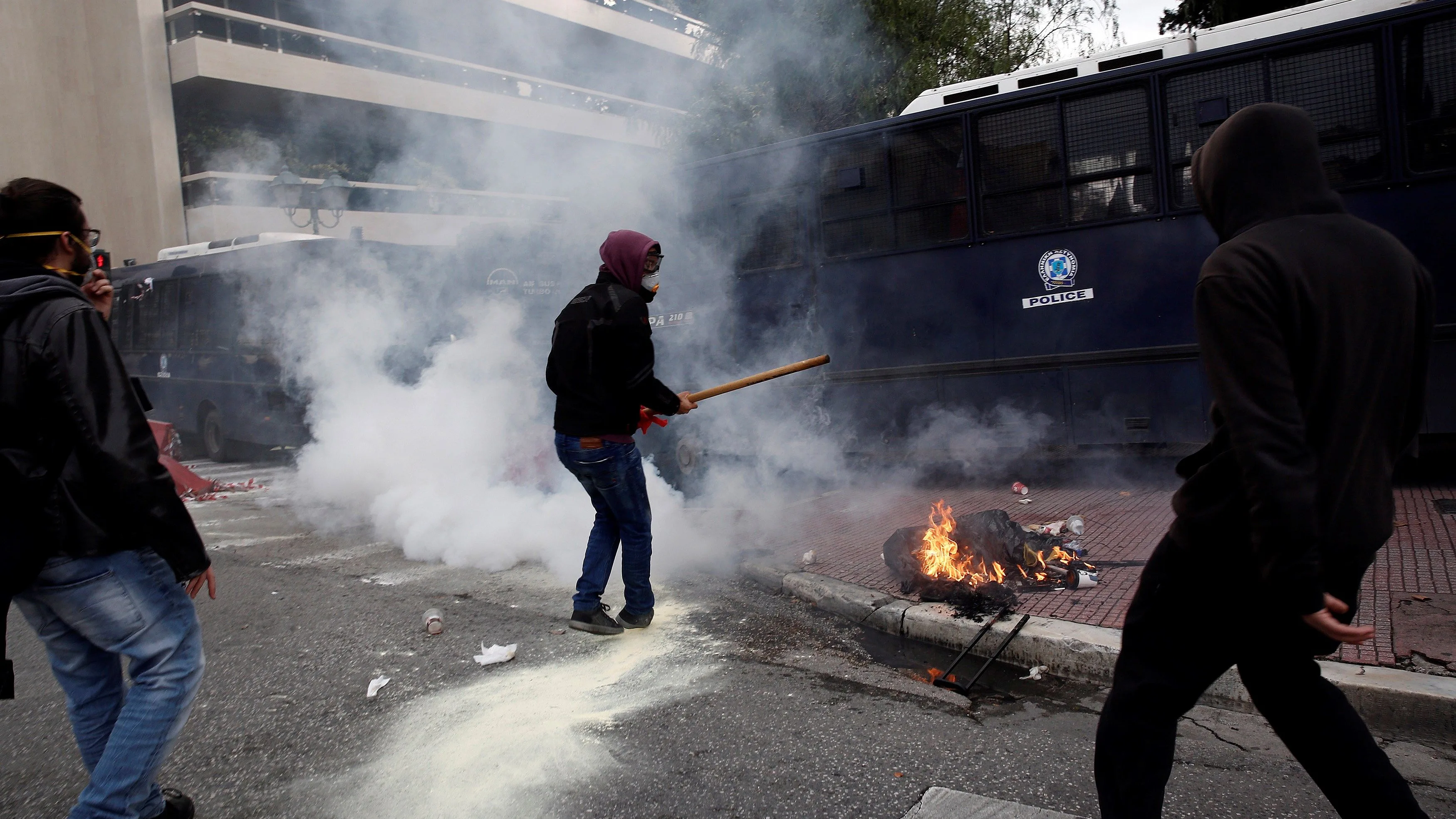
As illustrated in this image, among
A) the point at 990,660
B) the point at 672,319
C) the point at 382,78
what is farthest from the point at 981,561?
the point at 382,78

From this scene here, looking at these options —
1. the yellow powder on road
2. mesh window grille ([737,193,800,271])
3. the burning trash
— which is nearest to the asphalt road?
the yellow powder on road

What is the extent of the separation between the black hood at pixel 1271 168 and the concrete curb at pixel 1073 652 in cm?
97

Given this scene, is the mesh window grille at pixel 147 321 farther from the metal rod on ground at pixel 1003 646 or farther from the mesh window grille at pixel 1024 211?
the metal rod on ground at pixel 1003 646

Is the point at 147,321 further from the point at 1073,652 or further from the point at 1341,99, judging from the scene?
the point at 1341,99

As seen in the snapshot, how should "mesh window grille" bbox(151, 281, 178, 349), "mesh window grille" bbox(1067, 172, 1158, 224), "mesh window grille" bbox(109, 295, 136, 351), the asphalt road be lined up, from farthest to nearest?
"mesh window grille" bbox(109, 295, 136, 351), "mesh window grille" bbox(151, 281, 178, 349), "mesh window grille" bbox(1067, 172, 1158, 224), the asphalt road

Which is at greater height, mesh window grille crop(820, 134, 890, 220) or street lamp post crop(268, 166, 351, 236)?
street lamp post crop(268, 166, 351, 236)

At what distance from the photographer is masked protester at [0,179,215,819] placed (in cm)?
194

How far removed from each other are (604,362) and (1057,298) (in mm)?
3973

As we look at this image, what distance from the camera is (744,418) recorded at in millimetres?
7555

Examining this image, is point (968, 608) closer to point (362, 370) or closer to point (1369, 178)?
point (1369, 178)

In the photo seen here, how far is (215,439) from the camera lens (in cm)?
1180

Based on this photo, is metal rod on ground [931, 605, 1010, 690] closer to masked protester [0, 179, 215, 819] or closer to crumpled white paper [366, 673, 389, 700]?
crumpled white paper [366, 673, 389, 700]

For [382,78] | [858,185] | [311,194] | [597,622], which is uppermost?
[382,78]

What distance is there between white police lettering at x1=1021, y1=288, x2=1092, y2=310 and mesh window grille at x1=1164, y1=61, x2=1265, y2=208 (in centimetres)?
81
